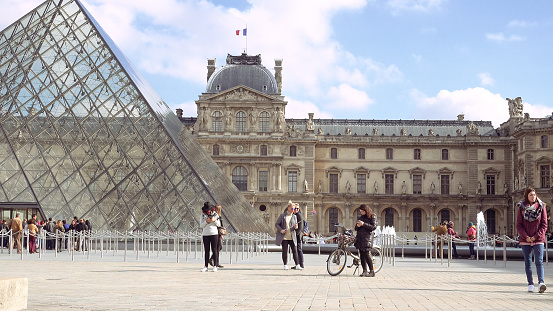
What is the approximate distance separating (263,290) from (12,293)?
144 inches

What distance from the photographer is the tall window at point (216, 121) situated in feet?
191

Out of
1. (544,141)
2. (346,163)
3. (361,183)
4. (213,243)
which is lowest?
(213,243)

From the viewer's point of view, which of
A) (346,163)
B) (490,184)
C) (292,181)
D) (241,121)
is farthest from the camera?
(346,163)

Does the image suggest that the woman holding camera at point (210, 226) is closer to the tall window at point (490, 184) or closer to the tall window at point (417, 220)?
the tall window at point (417, 220)

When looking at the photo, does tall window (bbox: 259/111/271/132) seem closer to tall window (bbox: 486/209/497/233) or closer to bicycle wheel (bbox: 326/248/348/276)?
tall window (bbox: 486/209/497/233)

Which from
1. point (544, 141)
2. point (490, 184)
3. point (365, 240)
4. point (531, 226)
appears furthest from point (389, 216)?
point (531, 226)

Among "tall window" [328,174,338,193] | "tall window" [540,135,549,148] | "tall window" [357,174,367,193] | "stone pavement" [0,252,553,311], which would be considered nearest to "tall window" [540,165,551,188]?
"tall window" [540,135,549,148]

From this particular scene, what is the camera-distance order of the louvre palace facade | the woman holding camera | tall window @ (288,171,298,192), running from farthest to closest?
tall window @ (288,171,298,192) < the louvre palace facade < the woman holding camera

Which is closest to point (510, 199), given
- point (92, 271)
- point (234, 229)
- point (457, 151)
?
point (457, 151)

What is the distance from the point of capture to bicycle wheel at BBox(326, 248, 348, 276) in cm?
1298

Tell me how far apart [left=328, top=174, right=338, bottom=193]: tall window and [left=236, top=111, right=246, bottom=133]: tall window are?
780 centimetres

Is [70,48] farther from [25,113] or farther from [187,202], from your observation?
[187,202]

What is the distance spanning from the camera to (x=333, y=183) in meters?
60.9

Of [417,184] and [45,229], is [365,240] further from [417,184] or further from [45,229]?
[417,184]
